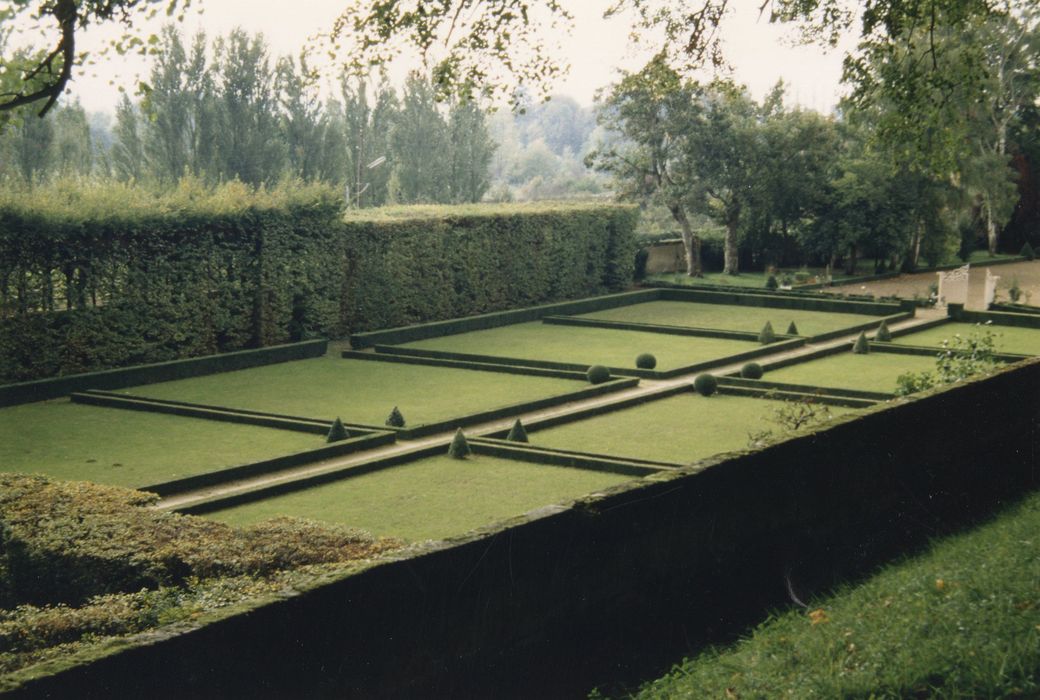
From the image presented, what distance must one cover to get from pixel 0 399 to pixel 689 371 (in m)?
13.1

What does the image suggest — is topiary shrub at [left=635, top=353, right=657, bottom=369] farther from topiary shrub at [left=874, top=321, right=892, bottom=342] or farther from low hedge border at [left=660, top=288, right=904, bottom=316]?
low hedge border at [left=660, top=288, right=904, bottom=316]

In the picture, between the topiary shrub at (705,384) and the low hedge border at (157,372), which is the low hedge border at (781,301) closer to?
the topiary shrub at (705,384)

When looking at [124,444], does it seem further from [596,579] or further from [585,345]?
[585,345]

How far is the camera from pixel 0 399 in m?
20.8

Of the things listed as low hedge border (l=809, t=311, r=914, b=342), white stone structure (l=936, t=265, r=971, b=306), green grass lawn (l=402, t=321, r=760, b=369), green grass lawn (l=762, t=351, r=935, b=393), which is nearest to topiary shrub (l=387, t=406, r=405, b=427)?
green grass lawn (l=402, t=321, r=760, b=369)

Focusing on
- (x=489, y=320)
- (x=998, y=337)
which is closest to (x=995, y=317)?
(x=998, y=337)

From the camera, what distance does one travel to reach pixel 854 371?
83.6ft

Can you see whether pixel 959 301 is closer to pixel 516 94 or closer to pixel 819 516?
pixel 516 94

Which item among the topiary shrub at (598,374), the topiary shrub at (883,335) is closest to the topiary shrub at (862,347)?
the topiary shrub at (883,335)

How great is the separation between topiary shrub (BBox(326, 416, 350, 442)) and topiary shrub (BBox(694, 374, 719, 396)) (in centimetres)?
728

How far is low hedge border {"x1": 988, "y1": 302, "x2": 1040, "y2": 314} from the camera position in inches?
1329

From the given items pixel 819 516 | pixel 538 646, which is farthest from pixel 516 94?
pixel 538 646

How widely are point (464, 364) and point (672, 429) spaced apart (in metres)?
7.32

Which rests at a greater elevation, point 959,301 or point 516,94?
point 516,94
